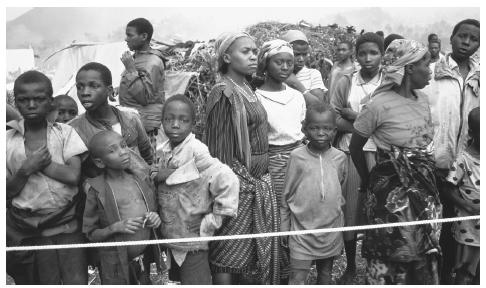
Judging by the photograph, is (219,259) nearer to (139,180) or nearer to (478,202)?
(139,180)

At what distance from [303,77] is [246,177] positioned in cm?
206

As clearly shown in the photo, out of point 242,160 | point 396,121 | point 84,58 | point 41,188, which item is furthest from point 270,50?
point 84,58

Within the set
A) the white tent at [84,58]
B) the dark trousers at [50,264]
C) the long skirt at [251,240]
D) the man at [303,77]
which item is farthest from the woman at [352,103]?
the white tent at [84,58]

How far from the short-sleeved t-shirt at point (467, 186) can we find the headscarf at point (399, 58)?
0.70 metres

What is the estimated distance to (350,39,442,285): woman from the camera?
3312 mm

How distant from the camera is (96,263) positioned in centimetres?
325

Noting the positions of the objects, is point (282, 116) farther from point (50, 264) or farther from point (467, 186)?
point (50, 264)

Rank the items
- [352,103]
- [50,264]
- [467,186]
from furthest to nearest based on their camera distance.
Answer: [352,103], [467,186], [50,264]

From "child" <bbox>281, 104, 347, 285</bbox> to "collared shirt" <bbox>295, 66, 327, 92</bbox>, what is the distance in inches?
67.1

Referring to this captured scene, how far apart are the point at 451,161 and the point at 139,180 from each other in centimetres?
218

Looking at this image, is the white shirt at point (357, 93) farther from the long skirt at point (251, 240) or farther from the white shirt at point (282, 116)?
the long skirt at point (251, 240)

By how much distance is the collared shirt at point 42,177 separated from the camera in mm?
2959

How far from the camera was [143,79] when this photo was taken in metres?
5.15

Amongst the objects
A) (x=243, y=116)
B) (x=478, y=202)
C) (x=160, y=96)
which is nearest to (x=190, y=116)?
(x=243, y=116)
